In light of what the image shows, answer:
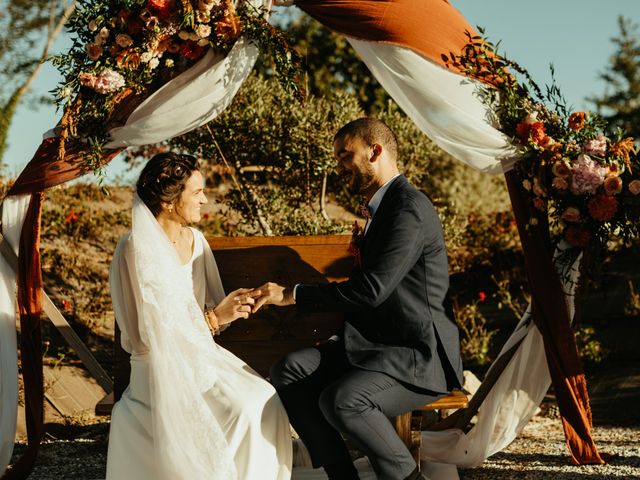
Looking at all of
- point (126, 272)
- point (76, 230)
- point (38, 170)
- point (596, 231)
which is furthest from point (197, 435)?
point (76, 230)

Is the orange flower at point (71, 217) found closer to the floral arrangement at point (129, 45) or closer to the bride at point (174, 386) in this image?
the floral arrangement at point (129, 45)

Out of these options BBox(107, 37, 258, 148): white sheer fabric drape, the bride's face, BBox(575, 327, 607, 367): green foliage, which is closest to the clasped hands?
the bride's face

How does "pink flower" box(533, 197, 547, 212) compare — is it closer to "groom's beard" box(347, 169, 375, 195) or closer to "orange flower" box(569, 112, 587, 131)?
"orange flower" box(569, 112, 587, 131)

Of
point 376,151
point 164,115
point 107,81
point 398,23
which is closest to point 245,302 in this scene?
point 376,151

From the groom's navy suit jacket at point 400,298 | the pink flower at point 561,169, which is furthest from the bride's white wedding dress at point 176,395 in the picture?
the pink flower at point 561,169

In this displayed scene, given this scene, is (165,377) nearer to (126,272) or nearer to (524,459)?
(126,272)

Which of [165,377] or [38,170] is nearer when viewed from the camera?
[165,377]

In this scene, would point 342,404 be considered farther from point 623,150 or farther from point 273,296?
point 623,150

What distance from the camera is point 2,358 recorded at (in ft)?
15.2

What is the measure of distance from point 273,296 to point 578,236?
1795 millimetres

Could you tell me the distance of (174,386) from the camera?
3.52 meters

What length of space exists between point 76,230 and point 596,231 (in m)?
6.10

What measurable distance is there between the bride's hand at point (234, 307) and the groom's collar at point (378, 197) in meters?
0.73

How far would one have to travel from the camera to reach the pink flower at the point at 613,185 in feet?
13.9
